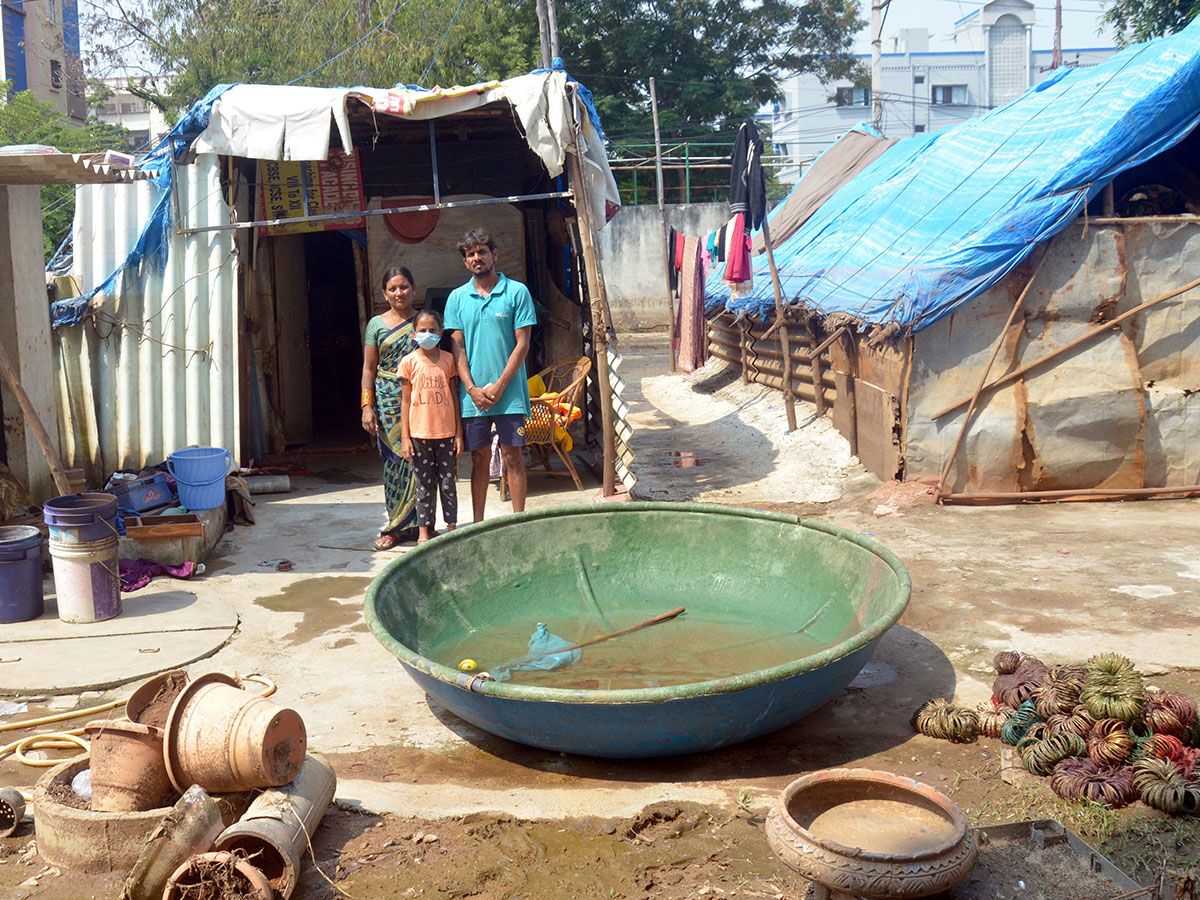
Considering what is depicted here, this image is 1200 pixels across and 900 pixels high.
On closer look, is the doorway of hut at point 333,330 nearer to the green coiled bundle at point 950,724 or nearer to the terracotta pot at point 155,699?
the terracotta pot at point 155,699

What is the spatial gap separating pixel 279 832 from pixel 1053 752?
2.59 metres

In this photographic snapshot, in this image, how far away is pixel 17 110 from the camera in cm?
2008

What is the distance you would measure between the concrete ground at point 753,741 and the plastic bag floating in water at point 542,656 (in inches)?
12.8

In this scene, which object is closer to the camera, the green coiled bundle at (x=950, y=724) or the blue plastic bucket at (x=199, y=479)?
the green coiled bundle at (x=950, y=724)

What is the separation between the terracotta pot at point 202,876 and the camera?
111 inches

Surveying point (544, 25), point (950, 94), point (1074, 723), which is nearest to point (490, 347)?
point (1074, 723)

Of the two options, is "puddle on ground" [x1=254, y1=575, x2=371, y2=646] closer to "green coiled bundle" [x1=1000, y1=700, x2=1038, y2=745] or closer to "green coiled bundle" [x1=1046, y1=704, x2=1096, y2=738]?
"green coiled bundle" [x1=1000, y1=700, x2=1038, y2=745]

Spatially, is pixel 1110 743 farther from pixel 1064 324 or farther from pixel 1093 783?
pixel 1064 324

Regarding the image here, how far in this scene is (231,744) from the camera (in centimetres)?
314

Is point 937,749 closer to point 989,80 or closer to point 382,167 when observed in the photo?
point 382,167

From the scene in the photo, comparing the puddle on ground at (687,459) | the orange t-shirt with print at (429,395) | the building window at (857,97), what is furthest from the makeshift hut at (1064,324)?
the building window at (857,97)

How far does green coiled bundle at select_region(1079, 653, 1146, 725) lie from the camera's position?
11.8 ft

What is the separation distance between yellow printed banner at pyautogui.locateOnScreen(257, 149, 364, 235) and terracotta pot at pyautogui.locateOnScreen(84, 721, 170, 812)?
6233 millimetres

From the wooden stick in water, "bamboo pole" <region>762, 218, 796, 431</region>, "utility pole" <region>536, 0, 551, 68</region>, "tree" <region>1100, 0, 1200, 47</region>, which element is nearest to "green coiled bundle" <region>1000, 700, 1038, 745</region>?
the wooden stick in water
